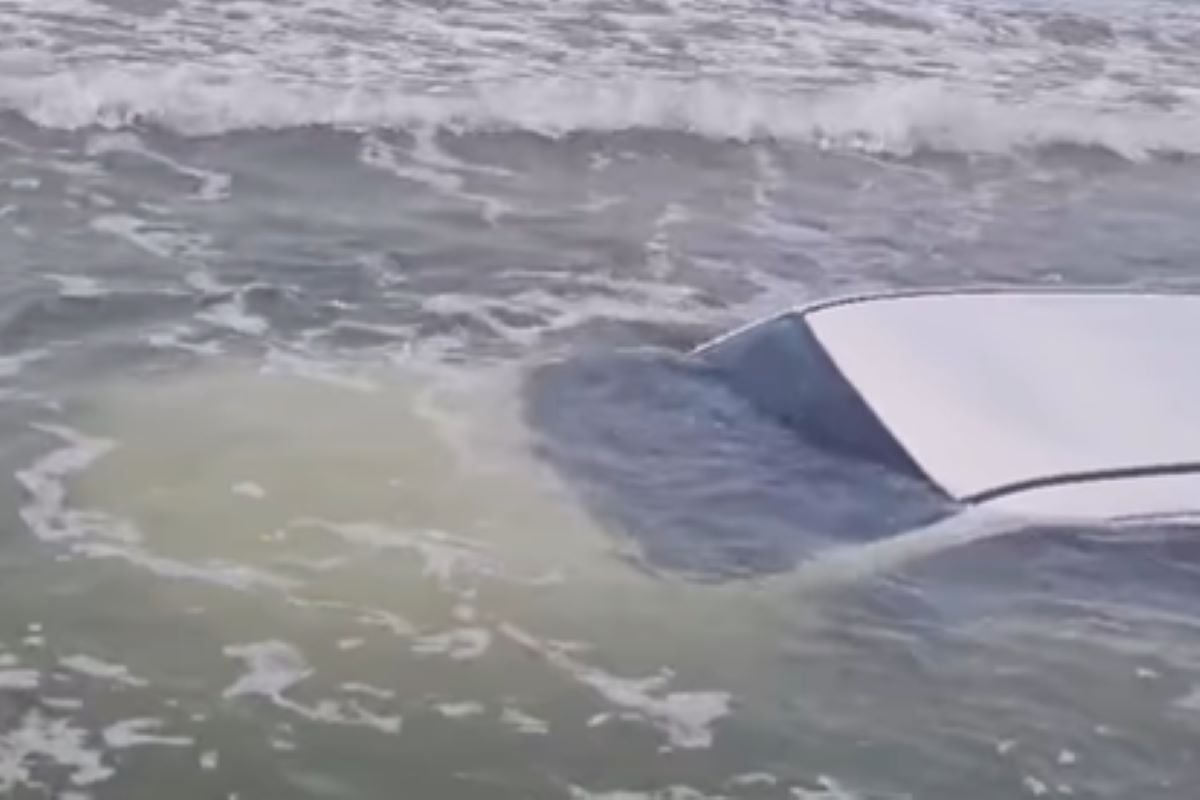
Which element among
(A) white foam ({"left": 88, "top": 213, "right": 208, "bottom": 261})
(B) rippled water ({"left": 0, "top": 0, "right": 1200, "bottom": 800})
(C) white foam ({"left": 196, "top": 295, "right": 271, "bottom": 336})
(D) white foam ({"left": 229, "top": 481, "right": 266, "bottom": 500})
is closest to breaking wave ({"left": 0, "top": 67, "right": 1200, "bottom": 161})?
(B) rippled water ({"left": 0, "top": 0, "right": 1200, "bottom": 800})

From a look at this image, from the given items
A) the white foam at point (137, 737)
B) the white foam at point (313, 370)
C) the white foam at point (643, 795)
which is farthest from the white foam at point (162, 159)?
the white foam at point (643, 795)

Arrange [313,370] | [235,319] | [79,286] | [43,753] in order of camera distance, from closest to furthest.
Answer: [43,753]
[313,370]
[235,319]
[79,286]

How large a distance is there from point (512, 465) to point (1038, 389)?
1351mm

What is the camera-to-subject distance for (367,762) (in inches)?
191

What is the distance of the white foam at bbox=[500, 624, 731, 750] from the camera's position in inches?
198

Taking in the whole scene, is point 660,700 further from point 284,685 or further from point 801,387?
point 801,387

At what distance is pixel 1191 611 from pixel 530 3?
832cm

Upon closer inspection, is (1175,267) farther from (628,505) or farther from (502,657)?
(502,657)

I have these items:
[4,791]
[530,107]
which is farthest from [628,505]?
[530,107]

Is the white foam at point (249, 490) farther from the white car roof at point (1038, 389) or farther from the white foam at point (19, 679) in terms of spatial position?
the white car roof at point (1038, 389)

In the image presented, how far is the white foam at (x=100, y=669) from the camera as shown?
5.12 m

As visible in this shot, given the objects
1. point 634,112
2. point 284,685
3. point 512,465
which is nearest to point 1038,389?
point 512,465

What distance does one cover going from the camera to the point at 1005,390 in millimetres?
6000

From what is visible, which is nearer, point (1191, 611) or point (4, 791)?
point (4, 791)
